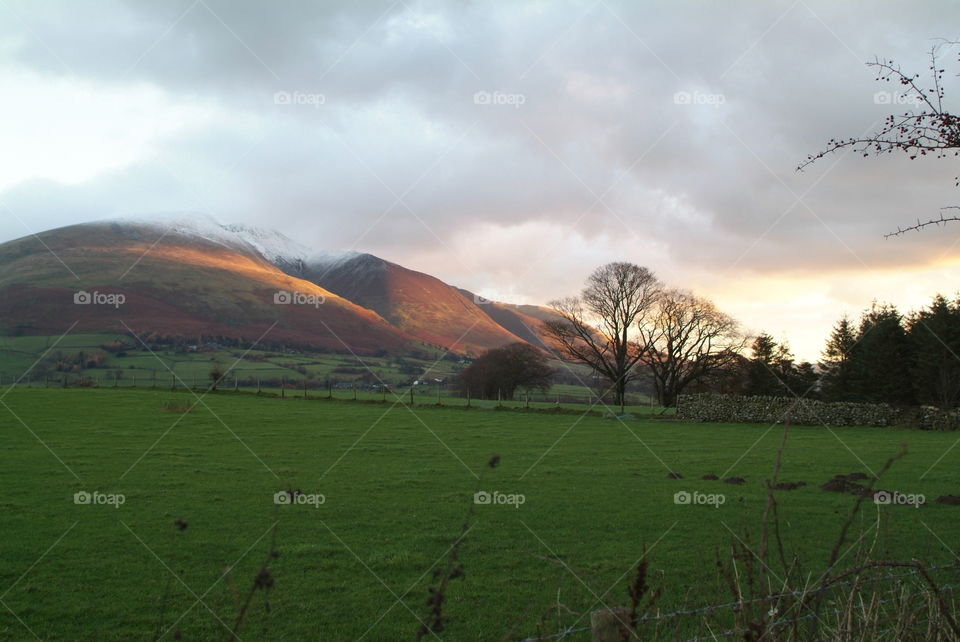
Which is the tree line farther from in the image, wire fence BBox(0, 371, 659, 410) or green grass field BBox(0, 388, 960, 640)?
green grass field BBox(0, 388, 960, 640)

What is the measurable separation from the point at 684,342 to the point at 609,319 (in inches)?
263

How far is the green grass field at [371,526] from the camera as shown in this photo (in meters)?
7.61

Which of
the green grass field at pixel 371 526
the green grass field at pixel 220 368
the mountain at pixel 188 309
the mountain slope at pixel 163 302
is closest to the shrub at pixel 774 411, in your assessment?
the green grass field at pixel 220 368

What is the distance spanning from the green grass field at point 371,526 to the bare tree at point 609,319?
29228 millimetres

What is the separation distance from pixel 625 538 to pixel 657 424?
32279mm

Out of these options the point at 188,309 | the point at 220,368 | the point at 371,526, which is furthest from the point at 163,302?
the point at 371,526

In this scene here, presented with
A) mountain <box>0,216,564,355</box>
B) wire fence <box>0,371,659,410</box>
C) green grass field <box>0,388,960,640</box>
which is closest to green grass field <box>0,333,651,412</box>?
wire fence <box>0,371,659,410</box>

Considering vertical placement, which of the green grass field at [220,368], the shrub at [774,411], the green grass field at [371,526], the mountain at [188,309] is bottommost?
the green grass field at [371,526]

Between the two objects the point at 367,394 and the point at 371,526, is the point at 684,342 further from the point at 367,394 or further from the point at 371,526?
the point at 371,526

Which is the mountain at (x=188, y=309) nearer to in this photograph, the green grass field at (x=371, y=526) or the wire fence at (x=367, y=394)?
the wire fence at (x=367, y=394)

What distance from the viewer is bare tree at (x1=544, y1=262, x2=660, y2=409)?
56656 millimetres

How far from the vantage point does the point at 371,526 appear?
38.9ft

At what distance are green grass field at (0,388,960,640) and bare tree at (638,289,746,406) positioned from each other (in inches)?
1140

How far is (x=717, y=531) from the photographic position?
1160 cm
